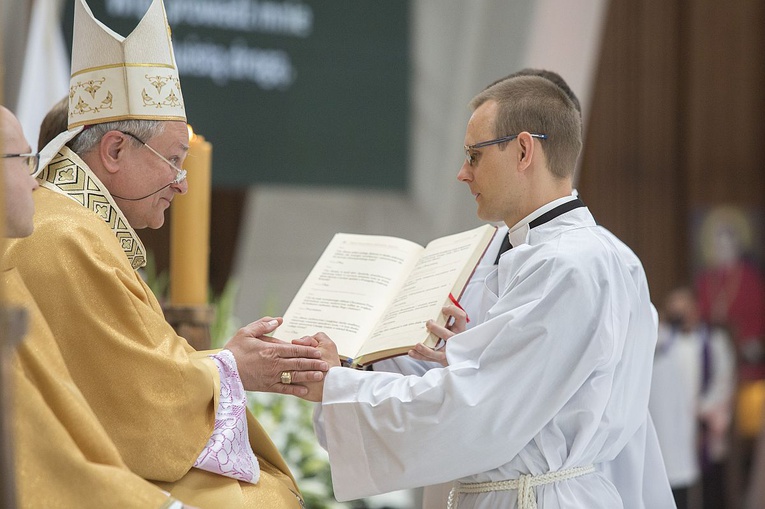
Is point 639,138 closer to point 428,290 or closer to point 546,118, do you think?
point 546,118

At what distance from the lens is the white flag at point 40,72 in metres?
4.20

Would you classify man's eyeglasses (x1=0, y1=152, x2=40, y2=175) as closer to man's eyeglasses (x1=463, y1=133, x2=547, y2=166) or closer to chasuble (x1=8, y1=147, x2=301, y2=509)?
chasuble (x1=8, y1=147, x2=301, y2=509)

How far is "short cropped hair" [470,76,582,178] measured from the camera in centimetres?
269

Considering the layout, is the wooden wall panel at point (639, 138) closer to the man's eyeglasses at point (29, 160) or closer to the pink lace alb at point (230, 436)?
the pink lace alb at point (230, 436)

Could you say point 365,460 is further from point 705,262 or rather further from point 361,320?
point 705,262

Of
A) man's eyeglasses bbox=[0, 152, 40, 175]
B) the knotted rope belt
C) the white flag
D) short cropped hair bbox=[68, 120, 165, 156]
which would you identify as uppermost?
man's eyeglasses bbox=[0, 152, 40, 175]

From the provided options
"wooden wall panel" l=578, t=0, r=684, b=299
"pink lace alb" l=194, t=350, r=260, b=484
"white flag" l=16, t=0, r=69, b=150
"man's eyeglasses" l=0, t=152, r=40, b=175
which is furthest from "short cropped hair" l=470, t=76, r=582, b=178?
"wooden wall panel" l=578, t=0, r=684, b=299

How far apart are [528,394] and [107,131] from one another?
50.7 inches

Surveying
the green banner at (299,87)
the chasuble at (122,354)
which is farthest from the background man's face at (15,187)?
the green banner at (299,87)

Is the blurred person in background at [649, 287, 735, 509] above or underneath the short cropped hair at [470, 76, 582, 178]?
Result: underneath

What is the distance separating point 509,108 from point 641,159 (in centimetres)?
850

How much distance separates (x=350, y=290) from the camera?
2902 mm

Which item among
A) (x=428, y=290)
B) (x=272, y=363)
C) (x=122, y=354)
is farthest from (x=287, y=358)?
(x=122, y=354)

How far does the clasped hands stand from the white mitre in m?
0.64
